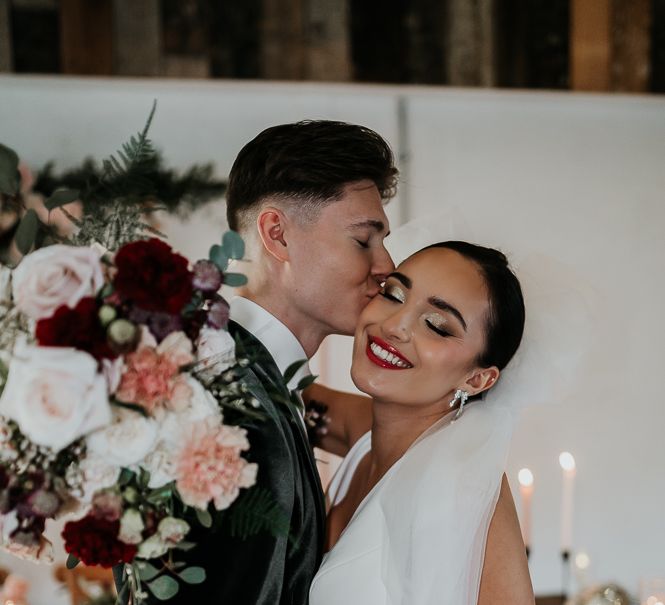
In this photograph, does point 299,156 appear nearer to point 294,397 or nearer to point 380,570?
point 294,397

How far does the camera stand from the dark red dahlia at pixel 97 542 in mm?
1223

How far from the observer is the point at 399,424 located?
77.6 inches

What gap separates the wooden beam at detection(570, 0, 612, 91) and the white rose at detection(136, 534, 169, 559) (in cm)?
317

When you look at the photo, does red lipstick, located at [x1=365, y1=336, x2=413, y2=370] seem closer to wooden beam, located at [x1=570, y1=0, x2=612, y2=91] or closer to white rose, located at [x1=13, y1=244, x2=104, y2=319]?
white rose, located at [x1=13, y1=244, x2=104, y2=319]

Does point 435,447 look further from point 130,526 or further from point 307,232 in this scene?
point 130,526

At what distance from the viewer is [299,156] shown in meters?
1.89

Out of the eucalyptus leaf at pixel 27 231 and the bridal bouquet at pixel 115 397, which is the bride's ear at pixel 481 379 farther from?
the eucalyptus leaf at pixel 27 231

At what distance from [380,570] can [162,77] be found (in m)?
2.44

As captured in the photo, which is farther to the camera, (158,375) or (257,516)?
(257,516)

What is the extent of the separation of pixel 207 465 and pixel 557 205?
2607 millimetres

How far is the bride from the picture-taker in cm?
168

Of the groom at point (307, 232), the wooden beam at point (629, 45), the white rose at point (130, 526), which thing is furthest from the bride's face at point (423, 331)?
the wooden beam at point (629, 45)

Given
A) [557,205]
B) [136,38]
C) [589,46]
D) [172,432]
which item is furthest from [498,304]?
[589,46]

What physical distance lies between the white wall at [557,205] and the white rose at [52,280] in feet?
6.72
